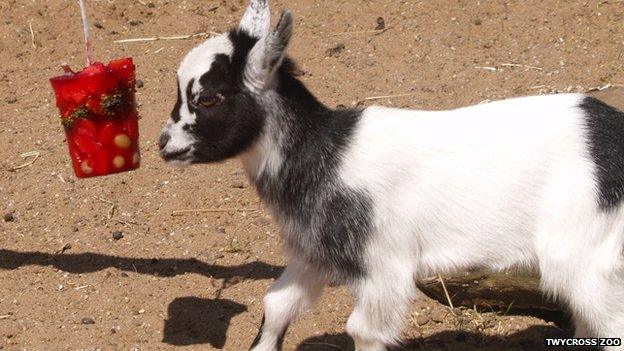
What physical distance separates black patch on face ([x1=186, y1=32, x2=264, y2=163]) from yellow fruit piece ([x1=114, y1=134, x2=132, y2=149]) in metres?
0.42

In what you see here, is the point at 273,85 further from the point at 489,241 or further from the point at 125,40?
the point at 125,40

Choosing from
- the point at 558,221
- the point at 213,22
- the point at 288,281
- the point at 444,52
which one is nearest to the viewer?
the point at 558,221

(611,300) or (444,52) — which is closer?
(611,300)

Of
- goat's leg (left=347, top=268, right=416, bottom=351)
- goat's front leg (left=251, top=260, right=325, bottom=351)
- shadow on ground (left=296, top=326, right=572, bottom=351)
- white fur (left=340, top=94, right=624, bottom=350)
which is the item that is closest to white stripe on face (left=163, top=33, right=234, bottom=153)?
white fur (left=340, top=94, right=624, bottom=350)

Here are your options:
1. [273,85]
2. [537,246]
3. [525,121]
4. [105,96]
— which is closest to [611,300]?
[537,246]

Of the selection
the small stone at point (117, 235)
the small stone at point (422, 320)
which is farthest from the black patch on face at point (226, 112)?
the small stone at point (117, 235)

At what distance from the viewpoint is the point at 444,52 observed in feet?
27.2

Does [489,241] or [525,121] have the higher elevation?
[525,121]

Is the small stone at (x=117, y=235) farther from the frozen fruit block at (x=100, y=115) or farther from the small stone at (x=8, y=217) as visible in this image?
the frozen fruit block at (x=100, y=115)

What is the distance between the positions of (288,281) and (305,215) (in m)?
0.47

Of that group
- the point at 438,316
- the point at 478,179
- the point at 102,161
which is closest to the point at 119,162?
the point at 102,161

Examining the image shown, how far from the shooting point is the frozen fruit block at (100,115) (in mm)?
5023

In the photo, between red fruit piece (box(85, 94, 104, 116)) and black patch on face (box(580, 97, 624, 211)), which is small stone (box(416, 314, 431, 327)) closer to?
black patch on face (box(580, 97, 624, 211))

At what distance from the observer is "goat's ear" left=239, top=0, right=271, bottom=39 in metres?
5.02
